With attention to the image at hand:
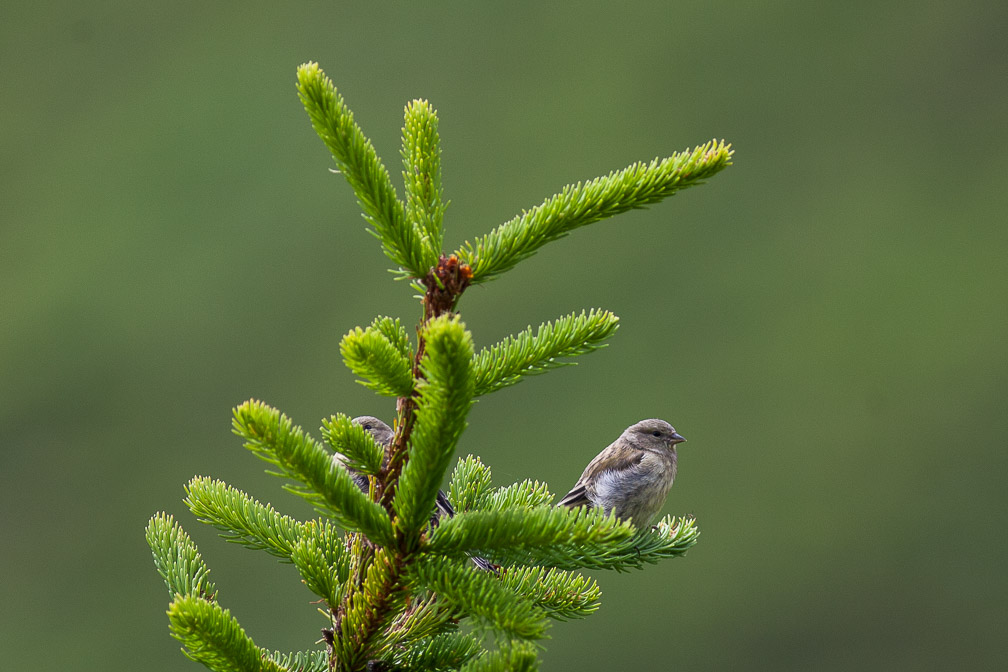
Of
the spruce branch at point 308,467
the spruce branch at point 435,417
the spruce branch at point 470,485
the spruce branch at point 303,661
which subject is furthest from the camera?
the spruce branch at point 470,485

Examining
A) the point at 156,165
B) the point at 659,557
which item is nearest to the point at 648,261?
the point at 156,165

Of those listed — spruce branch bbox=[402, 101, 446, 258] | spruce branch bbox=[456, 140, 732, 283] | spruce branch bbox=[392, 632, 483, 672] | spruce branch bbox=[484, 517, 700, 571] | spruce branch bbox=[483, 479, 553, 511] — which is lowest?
spruce branch bbox=[392, 632, 483, 672]

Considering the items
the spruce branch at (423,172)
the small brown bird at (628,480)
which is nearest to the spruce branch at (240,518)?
the spruce branch at (423,172)

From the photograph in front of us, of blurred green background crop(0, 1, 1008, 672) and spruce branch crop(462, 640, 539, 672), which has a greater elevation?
blurred green background crop(0, 1, 1008, 672)

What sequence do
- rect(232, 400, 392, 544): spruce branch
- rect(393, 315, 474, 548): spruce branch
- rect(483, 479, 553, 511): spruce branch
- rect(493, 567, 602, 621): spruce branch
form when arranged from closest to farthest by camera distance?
1. rect(393, 315, 474, 548): spruce branch
2. rect(232, 400, 392, 544): spruce branch
3. rect(493, 567, 602, 621): spruce branch
4. rect(483, 479, 553, 511): spruce branch

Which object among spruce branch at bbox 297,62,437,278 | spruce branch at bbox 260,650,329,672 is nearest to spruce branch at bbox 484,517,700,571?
spruce branch at bbox 260,650,329,672

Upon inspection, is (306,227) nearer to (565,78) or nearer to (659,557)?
(565,78)

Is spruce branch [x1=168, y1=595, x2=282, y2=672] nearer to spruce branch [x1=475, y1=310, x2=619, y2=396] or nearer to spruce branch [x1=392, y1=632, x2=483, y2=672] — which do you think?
spruce branch [x1=392, y1=632, x2=483, y2=672]

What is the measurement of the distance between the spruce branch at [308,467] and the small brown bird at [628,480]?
4.17 m

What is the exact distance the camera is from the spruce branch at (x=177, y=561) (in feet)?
10.1

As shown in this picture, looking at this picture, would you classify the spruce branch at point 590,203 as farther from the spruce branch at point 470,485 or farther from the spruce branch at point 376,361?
the spruce branch at point 470,485

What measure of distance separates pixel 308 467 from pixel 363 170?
30.2 inches

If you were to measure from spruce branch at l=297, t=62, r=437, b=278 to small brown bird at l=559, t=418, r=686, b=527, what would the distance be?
413cm

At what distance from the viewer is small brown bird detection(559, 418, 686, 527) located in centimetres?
698
